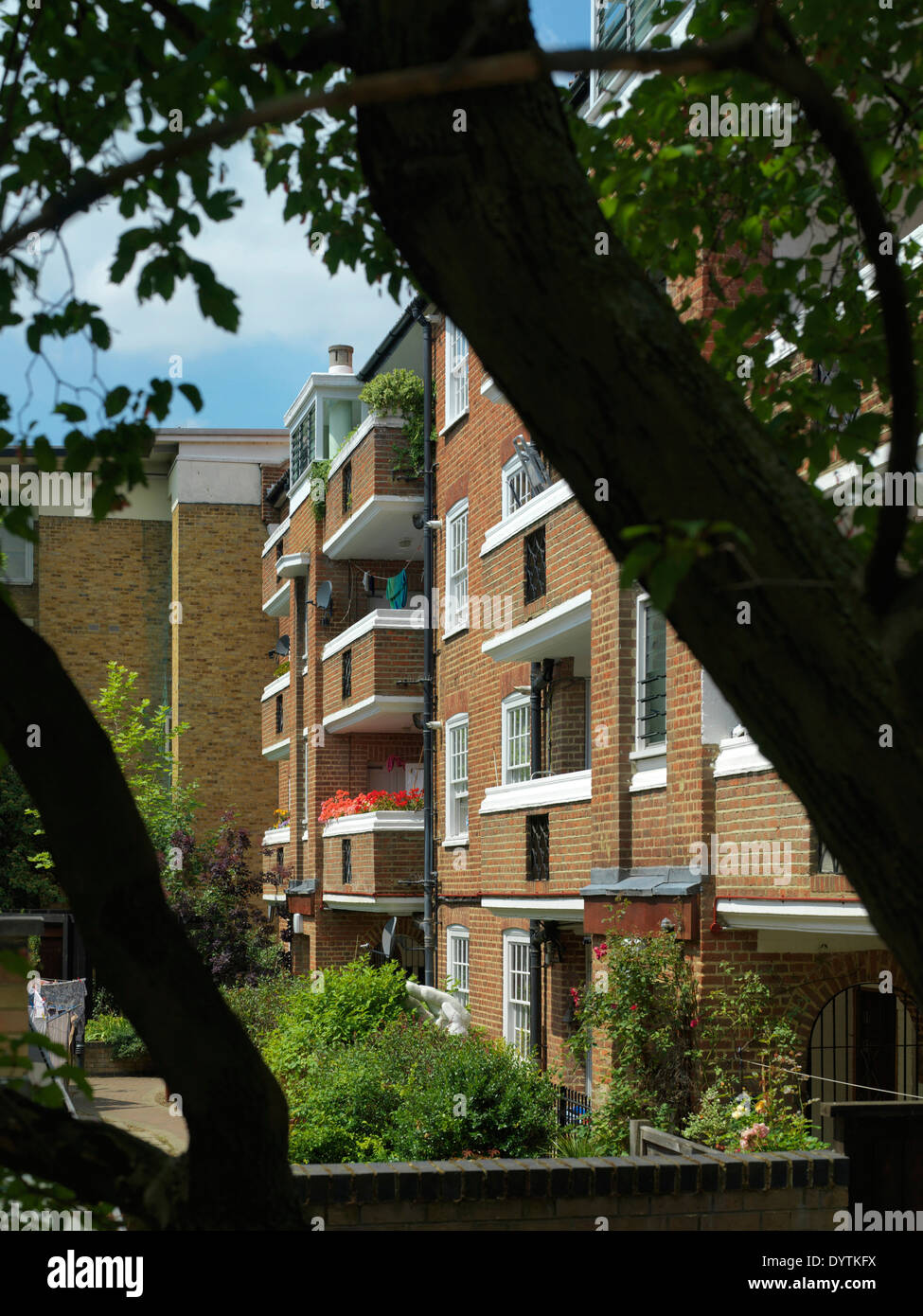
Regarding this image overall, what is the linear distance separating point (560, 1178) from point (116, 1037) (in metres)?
21.2

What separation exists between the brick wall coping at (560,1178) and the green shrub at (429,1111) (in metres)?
3.76

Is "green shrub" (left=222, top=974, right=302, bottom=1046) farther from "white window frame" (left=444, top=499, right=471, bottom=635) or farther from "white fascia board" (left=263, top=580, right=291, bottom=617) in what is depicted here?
"white fascia board" (left=263, top=580, right=291, bottom=617)

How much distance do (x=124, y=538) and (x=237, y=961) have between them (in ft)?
52.0

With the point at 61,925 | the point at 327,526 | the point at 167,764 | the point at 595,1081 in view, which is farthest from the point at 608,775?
the point at 167,764

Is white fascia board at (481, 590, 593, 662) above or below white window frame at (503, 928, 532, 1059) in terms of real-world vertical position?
above

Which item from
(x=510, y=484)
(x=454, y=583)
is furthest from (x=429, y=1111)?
(x=454, y=583)

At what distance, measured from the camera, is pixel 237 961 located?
3241cm

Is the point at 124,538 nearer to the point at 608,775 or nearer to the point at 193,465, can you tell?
the point at 193,465

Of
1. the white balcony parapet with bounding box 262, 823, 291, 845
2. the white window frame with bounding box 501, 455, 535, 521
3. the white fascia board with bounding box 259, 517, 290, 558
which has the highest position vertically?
the white fascia board with bounding box 259, 517, 290, 558

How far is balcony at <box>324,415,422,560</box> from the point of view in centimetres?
2550

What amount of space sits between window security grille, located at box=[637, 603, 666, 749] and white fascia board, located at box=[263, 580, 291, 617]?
21159 mm

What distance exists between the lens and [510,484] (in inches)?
795

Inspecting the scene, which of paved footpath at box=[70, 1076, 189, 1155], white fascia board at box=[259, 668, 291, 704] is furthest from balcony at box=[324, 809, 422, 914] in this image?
white fascia board at box=[259, 668, 291, 704]

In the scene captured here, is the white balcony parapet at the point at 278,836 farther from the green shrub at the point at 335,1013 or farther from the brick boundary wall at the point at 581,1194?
the brick boundary wall at the point at 581,1194
